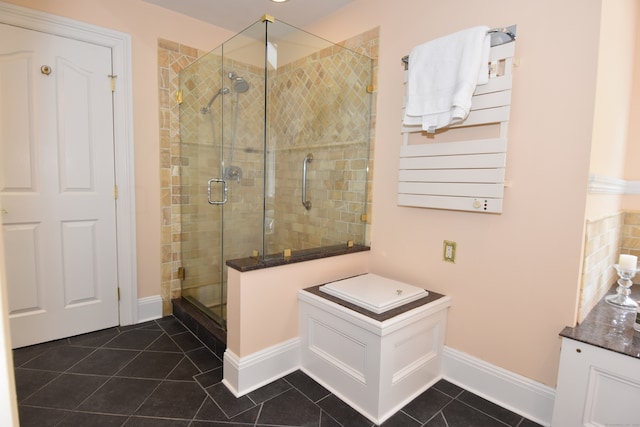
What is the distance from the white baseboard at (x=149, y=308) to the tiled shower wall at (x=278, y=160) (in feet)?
0.18

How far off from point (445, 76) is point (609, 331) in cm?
141

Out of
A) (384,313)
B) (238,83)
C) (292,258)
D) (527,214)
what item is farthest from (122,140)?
(527,214)

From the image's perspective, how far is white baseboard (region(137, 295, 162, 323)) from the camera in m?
2.65

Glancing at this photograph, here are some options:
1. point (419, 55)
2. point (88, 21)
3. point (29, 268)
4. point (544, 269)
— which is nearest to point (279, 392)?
point (544, 269)

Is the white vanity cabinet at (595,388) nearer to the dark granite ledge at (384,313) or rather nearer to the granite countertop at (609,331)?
the granite countertop at (609,331)

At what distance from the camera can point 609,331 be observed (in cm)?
154

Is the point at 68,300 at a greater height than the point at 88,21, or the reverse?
the point at 88,21

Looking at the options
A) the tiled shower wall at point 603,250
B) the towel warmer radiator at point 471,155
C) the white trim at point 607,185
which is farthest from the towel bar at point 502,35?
the tiled shower wall at point 603,250

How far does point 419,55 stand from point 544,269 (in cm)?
126

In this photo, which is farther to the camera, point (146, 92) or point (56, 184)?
point (146, 92)

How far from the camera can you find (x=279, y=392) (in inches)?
73.2

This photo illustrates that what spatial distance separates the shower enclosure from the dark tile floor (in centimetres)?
48

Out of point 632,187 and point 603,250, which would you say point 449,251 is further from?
point 632,187

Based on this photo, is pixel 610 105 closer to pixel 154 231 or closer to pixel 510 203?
pixel 510 203
